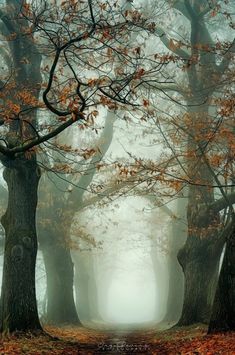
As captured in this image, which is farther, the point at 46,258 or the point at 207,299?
the point at 46,258

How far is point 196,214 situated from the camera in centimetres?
1407

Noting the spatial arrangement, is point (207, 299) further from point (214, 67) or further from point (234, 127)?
point (214, 67)

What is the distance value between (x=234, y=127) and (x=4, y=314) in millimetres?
7795

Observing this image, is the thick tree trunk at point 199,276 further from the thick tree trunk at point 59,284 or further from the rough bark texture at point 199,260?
the thick tree trunk at point 59,284

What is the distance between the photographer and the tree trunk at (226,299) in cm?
945

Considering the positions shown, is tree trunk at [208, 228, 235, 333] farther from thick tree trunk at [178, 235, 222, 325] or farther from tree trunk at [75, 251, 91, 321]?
tree trunk at [75, 251, 91, 321]

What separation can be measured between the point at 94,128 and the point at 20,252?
4298mm

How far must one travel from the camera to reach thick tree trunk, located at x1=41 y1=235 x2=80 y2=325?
60.0 feet

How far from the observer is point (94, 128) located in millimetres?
8273

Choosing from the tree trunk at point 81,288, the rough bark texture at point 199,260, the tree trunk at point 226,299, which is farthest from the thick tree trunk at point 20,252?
the tree trunk at point 81,288

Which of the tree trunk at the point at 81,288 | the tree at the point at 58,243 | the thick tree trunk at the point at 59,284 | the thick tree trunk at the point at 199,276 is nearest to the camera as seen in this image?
the thick tree trunk at the point at 199,276

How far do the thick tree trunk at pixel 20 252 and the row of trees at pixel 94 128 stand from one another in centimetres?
3

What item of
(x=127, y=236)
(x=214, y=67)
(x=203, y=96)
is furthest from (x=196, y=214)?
(x=127, y=236)

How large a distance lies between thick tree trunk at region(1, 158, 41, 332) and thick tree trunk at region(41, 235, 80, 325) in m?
7.90
